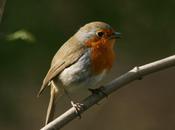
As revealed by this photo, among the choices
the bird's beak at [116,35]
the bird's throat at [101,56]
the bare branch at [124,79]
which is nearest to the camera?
the bare branch at [124,79]

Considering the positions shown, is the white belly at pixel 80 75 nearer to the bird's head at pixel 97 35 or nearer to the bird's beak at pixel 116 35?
the bird's head at pixel 97 35

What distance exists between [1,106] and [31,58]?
0.74 metres

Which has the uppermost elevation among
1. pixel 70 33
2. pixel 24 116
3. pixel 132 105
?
pixel 70 33

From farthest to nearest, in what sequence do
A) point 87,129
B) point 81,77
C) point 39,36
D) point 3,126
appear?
point 87,129 → point 3,126 → point 39,36 → point 81,77

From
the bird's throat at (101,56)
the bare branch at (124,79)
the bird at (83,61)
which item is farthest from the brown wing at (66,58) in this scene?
the bare branch at (124,79)

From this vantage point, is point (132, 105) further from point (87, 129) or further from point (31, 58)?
point (31, 58)

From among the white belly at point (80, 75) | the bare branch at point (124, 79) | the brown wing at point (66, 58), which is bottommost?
the white belly at point (80, 75)

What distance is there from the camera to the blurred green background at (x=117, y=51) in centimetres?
892

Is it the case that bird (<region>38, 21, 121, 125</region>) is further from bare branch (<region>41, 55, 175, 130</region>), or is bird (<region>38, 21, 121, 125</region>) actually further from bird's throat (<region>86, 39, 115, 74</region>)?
bare branch (<region>41, 55, 175, 130</region>)

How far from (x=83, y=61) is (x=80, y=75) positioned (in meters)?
0.13

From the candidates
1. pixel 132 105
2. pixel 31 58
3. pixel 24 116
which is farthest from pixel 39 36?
pixel 132 105

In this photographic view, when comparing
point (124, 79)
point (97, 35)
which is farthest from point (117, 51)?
point (124, 79)

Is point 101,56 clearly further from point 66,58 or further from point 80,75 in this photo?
point 66,58

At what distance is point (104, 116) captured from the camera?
10.8 m
